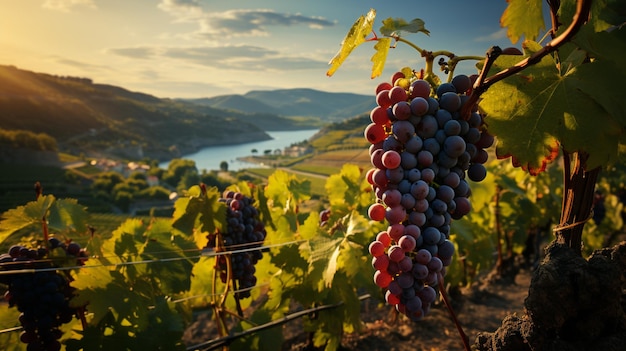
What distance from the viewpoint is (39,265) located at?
2.26 metres

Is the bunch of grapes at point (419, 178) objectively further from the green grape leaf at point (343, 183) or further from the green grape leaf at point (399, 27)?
the green grape leaf at point (343, 183)

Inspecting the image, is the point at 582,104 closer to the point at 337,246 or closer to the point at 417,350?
the point at 337,246

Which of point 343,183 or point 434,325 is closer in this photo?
point 343,183

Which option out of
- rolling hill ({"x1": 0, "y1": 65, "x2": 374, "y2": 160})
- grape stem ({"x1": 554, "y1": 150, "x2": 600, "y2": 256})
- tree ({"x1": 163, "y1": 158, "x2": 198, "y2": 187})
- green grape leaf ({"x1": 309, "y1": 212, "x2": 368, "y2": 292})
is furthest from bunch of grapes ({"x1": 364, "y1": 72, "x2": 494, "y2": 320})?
rolling hill ({"x1": 0, "y1": 65, "x2": 374, "y2": 160})

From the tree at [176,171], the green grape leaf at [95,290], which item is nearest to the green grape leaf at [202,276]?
the green grape leaf at [95,290]

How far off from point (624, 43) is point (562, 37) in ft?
1.19

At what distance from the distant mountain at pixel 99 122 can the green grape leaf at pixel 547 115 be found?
9941cm

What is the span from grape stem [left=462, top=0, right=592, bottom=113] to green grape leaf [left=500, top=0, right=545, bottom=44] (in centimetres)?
25

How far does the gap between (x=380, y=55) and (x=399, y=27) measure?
12 cm

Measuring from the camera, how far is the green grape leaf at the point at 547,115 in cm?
116

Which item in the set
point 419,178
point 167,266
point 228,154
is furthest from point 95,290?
point 228,154

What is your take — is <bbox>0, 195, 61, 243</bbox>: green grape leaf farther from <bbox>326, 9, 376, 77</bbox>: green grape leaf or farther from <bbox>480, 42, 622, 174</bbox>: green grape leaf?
<bbox>480, 42, 622, 174</bbox>: green grape leaf

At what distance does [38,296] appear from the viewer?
2168mm

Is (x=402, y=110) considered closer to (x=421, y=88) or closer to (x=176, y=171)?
(x=421, y=88)
